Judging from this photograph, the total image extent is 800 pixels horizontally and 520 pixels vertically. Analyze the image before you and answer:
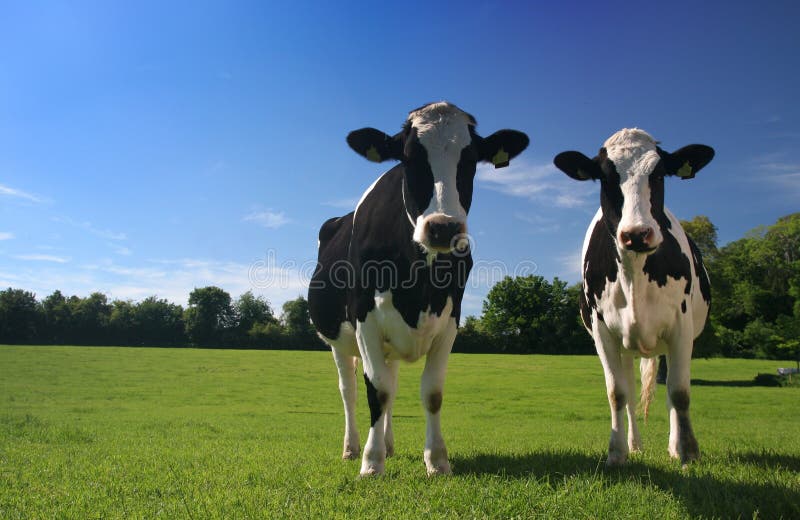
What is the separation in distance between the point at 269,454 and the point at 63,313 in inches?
3278

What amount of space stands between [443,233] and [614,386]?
315 cm

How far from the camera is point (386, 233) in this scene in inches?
233

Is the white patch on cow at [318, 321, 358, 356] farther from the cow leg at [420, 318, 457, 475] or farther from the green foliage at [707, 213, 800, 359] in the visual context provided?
the green foliage at [707, 213, 800, 359]

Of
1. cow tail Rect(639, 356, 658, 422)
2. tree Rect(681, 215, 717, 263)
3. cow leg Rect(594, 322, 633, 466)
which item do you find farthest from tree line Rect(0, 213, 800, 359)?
cow leg Rect(594, 322, 633, 466)

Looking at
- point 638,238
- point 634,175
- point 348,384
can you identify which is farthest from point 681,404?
point 348,384

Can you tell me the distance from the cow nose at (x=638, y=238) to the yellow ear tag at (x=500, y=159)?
1373mm

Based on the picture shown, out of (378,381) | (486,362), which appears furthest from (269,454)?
(486,362)

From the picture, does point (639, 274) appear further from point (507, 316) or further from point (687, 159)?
point (507, 316)

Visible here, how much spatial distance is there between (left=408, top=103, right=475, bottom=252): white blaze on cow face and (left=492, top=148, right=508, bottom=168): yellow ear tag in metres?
0.48

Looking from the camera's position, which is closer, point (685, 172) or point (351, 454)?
point (685, 172)

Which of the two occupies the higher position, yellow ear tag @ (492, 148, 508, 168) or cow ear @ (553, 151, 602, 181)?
cow ear @ (553, 151, 602, 181)

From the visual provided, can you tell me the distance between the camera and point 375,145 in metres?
5.89

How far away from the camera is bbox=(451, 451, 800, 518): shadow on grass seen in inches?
156

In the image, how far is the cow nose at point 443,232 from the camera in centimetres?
472
